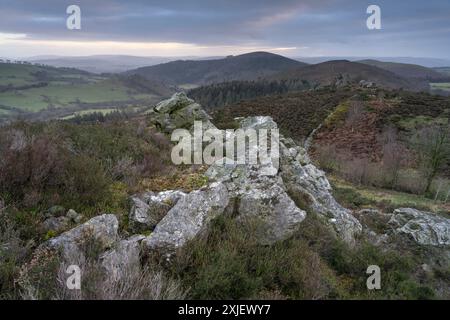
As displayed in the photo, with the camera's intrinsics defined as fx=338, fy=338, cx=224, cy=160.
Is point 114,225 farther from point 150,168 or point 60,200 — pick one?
point 150,168

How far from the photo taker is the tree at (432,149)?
92.6 ft

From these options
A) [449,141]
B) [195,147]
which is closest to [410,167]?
[449,141]

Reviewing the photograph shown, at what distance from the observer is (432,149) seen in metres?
28.8

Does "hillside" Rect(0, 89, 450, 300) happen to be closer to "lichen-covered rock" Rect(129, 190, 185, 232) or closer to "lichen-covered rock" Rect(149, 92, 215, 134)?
"lichen-covered rock" Rect(129, 190, 185, 232)

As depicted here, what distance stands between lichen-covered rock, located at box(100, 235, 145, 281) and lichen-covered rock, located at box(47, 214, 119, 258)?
0.72 feet

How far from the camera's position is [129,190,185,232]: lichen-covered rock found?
6.02 m

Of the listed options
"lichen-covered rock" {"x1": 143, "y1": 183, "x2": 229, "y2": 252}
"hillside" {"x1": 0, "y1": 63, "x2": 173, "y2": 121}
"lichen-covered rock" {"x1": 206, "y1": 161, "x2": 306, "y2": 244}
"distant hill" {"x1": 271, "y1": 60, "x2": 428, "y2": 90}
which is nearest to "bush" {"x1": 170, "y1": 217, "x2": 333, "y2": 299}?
"lichen-covered rock" {"x1": 143, "y1": 183, "x2": 229, "y2": 252}

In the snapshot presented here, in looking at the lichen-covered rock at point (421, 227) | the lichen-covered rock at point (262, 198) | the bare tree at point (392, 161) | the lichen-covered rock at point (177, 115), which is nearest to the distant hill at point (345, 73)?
the bare tree at point (392, 161)

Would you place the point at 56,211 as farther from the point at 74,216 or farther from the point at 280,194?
the point at 280,194

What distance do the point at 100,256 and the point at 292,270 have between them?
2799 millimetres

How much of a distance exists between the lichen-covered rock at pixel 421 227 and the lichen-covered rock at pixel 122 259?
29.8 ft

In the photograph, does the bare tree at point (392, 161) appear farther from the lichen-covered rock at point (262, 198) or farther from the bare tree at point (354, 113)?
the lichen-covered rock at point (262, 198)

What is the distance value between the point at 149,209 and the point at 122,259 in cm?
184

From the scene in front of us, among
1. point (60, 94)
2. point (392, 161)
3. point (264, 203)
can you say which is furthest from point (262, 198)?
point (60, 94)
